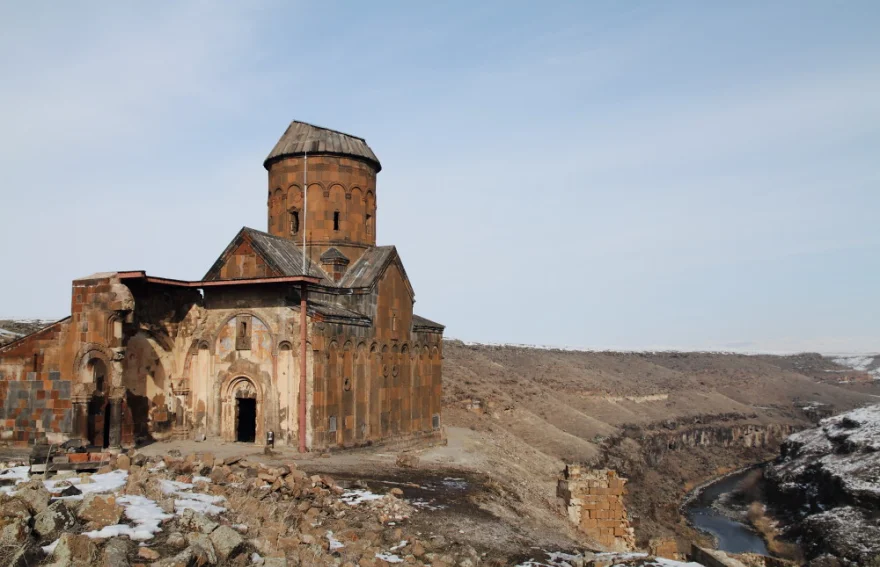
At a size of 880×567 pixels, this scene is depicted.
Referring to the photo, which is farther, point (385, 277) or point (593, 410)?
point (593, 410)

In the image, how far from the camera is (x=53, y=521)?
27.9ft

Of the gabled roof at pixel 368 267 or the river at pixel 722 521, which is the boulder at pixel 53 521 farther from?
the river at pixel 722 521

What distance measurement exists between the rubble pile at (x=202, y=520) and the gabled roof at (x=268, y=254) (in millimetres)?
8699

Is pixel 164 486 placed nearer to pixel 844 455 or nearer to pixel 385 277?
pixel 385 277

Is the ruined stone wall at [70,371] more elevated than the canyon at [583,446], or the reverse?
the ruined stone wall at [70,371]

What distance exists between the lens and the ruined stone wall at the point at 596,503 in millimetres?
20141

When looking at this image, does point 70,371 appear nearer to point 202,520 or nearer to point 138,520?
point 138,520

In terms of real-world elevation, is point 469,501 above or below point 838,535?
above

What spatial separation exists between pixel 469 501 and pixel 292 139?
50.6 feet

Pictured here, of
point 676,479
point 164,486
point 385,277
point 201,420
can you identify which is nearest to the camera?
point 164,486

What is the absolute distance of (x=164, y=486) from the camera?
1125 cm

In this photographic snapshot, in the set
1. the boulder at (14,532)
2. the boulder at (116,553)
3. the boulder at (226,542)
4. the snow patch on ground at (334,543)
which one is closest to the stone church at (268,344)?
the snow patch on ground at (334,543)

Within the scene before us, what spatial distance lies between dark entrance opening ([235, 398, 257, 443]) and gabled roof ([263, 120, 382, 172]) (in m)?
8.86

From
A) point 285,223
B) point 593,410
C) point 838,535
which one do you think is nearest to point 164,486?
point 285,223
